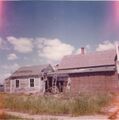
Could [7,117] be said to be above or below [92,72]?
below

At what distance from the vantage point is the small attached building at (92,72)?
320 inches

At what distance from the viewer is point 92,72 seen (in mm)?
8938

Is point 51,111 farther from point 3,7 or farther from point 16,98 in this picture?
point 3,7

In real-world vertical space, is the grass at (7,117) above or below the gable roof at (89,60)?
below

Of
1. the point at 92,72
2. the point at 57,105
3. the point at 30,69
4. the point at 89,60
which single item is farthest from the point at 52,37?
the point at 92,72

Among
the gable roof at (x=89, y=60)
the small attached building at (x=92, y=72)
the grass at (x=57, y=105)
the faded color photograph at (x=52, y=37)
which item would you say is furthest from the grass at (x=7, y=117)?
the gable roof at (x=89, y=60)

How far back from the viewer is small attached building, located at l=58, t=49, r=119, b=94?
8123mm

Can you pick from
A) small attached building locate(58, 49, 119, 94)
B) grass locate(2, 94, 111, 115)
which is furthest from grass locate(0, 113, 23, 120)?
small attached building locate(58, 49, 119, 94)

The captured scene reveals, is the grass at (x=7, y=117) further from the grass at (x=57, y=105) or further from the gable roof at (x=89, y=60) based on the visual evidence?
the gable roof at (x=89, y=60)

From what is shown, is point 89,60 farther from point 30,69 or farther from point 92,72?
point 30,69

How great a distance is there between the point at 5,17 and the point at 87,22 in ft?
4.41

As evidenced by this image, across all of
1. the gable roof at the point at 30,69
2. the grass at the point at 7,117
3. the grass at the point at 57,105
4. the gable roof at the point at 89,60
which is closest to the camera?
the grass at the point at 7,117

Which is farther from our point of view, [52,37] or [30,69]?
[30,69]

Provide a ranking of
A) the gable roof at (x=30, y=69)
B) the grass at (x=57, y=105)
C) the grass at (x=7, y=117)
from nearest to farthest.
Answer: the grass at (x=7, y=117) → the grass at (x=57, y=105) → the gable roof at (x=30, y=69)
